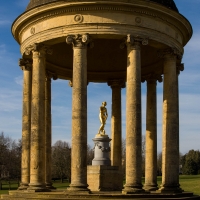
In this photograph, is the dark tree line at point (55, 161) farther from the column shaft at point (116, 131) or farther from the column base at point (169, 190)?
the column base at point (169, 190)

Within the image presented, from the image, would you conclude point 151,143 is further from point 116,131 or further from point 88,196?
point 88,196

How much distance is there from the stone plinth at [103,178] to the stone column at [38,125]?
5418mm

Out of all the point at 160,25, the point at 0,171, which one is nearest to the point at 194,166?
the point at 0,171

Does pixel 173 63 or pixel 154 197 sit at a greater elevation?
pixel 173 63

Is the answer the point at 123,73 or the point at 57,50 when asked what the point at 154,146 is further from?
the point at 57,50

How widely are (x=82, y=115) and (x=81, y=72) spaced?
4.08m

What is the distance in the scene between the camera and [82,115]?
136 feet

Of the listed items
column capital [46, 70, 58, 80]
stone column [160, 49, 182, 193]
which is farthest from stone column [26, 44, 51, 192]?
stone column [160, 49, 182, 193]

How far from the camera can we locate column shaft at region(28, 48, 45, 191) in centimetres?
4444

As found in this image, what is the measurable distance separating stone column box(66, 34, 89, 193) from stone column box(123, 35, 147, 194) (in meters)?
4.02

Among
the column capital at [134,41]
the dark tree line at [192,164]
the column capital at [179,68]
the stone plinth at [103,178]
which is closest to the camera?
the column capital at [134,41]

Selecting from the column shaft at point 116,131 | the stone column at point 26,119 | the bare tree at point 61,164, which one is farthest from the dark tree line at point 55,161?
the stone column at point 26,119

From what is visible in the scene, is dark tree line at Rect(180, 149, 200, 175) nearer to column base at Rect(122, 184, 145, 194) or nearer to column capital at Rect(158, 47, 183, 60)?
column capital at Rect(158, 47, 183, 60)

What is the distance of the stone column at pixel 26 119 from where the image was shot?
48875mm
